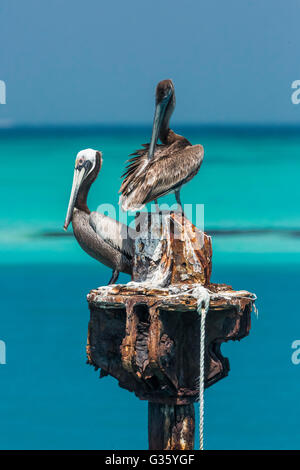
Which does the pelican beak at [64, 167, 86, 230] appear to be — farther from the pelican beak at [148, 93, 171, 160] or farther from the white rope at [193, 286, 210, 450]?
the white rope at [193, 286, 210, 450]

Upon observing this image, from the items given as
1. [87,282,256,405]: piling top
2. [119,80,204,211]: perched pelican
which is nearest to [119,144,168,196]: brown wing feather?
[119,80,204,211]: perched pelican

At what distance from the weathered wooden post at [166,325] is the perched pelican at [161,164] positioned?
1.00 ft

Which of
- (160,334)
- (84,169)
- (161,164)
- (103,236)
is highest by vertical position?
(84,169)

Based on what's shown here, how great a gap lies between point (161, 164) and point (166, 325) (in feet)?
6.10

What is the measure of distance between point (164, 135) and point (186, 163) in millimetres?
442

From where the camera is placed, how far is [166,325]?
11789 mm

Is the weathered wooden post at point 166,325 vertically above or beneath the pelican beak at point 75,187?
beneath

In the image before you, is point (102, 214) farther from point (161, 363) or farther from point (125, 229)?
point (161, 363)

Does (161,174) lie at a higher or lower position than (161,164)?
lower

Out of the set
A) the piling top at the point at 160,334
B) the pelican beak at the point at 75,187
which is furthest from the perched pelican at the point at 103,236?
the piling top at the point at 160,334

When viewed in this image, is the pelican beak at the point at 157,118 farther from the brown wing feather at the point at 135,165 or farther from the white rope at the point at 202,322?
the white rope at the point at 202,322

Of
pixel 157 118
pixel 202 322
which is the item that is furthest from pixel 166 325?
pixel 157 118

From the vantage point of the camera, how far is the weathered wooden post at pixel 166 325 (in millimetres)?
11727

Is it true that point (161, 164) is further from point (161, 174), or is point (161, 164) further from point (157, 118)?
point (157, 118)
